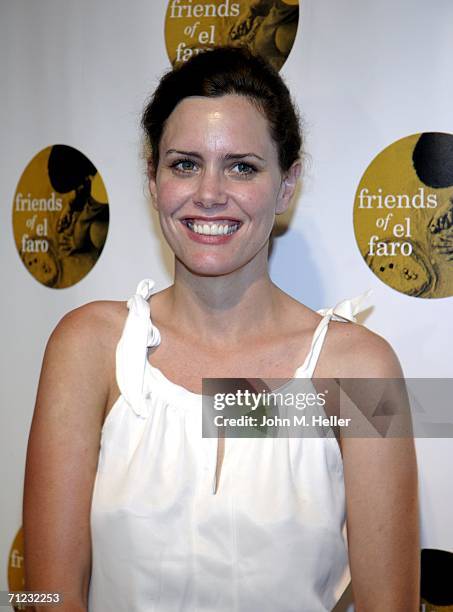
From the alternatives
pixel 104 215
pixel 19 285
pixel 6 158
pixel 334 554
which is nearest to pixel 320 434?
Answer: pixel 334 554

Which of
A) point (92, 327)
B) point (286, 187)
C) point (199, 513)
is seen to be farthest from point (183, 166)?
point (199, 513)

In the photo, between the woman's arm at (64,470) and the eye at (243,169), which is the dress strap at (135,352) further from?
the eye at (243,169)

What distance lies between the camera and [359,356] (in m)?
1.26

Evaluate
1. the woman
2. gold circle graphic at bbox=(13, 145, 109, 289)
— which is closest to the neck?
the woman

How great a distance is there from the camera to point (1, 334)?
1.70 meters

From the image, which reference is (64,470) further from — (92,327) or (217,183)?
(217,183)

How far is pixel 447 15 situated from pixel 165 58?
1.85 ft

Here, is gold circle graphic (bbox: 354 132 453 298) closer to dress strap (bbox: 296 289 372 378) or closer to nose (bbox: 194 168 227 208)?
dress strap (bbox: 296 289 372 378)

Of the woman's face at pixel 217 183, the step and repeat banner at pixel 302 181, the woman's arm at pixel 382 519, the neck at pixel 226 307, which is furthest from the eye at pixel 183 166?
the woman's arm at pixel 382 519

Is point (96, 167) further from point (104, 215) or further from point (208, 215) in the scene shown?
point (208, 215)

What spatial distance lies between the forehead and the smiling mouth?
116 mm

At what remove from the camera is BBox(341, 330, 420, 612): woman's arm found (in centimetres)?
121

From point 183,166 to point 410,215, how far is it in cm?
49

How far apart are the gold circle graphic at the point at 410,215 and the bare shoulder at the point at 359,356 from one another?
23cm
